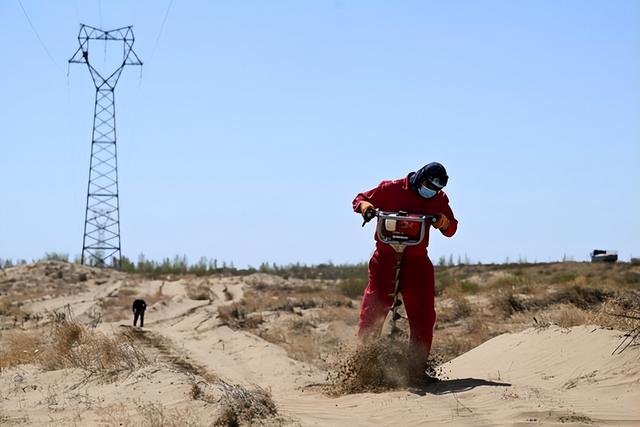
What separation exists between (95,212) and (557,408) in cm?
3561

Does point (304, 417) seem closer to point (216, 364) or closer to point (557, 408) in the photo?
point (557, 408)

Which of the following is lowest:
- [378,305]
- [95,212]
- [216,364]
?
[216,364]

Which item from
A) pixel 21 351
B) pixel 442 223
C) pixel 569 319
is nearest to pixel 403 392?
pixel 442 223

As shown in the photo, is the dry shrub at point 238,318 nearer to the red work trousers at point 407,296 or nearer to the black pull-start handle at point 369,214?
the red work trousers at point 407,296

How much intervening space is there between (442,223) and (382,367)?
145cm

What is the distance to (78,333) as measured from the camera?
11375 millimetres

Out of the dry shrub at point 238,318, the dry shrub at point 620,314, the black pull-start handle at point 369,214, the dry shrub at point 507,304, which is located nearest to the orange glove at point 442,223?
the black pull-start handle at point 369,214

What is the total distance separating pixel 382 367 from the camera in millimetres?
8289

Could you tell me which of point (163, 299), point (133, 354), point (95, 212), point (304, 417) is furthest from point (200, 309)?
point (95, 212)

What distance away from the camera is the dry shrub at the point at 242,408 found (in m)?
6.30

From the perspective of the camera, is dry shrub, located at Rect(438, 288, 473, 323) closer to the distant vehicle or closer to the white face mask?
the white face mask

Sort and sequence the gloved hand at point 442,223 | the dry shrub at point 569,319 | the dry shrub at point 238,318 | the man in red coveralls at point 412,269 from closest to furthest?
the gloved hand at point 442,223 < the man in red coveralls at point 412,269 < the dry shrub at point 569,319 < the dry shrub at point 238,318

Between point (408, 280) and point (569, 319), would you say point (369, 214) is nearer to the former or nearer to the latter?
point (408, 280)

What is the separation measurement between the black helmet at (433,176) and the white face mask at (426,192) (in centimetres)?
4
